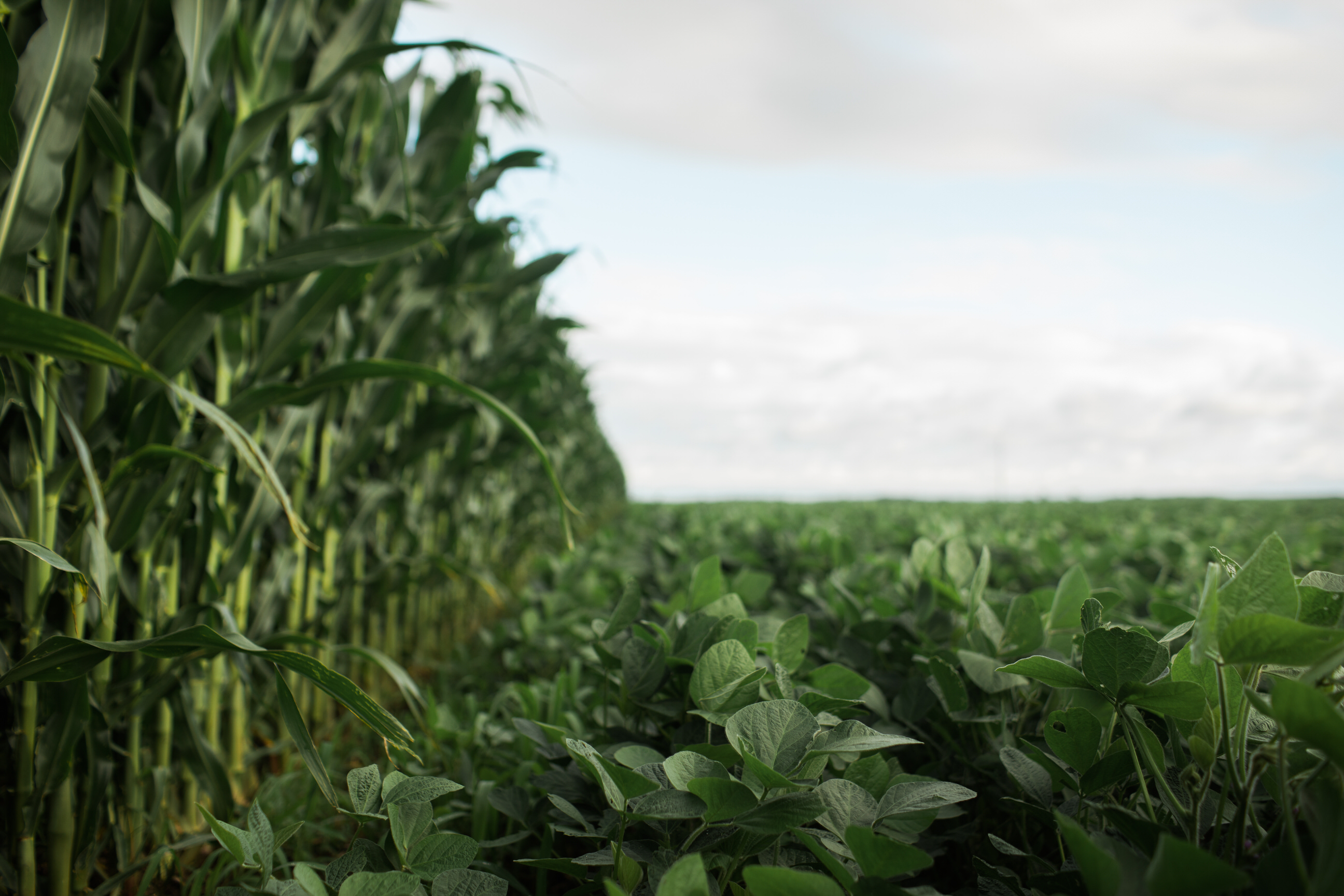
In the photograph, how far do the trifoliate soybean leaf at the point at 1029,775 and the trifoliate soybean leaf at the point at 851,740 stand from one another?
3.9 inches

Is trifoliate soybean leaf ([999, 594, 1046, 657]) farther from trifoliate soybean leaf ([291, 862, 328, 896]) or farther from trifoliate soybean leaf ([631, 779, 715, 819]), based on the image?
trifoliate soybean leaf ([291, 862, 328, 896])

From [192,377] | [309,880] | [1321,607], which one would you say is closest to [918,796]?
[1321,607]

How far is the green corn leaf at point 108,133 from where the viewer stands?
1.25 m

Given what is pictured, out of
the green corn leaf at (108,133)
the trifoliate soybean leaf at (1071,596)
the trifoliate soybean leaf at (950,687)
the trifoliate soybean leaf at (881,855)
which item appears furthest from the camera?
the green corn leaf at (108,133)

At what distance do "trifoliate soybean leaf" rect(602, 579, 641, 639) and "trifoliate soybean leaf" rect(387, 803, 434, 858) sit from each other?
12.5 inches

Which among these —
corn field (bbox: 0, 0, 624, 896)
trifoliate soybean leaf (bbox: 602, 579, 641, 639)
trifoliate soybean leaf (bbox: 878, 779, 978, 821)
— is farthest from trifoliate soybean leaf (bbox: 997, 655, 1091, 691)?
corn field (bbox: 0, 0, 624, 896)

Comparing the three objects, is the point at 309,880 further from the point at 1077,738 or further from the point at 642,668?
the point at 1077,738

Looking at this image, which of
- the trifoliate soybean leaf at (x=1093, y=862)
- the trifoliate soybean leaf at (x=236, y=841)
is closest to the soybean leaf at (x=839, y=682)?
the trifoliate soybean leaf at (x=1093, y=862)

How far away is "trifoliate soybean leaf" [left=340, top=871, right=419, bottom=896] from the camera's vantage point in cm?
59

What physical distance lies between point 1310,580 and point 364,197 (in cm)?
242

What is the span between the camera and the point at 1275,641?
51 cm

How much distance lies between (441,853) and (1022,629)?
29.4 inches

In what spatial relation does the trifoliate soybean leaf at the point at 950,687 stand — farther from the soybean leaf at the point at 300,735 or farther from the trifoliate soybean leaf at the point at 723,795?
the soybean leaf at the point at 300,735

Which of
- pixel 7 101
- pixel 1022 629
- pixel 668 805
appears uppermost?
pixel 7 101
